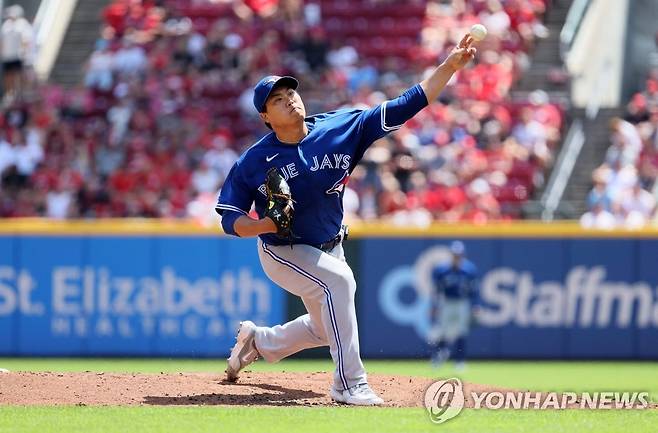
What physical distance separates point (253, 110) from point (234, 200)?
11457 millimetres

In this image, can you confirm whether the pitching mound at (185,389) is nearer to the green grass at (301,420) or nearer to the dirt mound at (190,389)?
the dirt mound at (190,389)

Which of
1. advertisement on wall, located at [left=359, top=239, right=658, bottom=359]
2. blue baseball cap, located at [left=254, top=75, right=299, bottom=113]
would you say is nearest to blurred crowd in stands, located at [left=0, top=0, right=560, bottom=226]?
advertisement on wall, located at [left=359, top=239, right=658, bottom=359]

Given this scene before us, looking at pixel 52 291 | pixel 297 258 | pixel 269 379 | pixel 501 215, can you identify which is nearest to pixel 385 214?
pixel 501 215

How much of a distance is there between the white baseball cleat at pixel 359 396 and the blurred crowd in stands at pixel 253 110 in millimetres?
8926

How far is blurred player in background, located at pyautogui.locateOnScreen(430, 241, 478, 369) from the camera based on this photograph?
16188mm

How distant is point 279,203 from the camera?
8.40 metres

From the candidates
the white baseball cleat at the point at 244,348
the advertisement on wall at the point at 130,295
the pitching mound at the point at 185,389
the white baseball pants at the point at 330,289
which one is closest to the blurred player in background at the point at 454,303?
the advertisement on wall at the point at 130,295

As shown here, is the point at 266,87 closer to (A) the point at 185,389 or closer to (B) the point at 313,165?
(B) the point at 313,165

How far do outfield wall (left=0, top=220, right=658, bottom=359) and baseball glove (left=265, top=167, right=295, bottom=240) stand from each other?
875 cm

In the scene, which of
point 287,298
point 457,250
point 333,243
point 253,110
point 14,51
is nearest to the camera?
point 333,243

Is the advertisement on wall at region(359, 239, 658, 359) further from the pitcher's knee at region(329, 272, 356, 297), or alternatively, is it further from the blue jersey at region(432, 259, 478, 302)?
the pitcher's knee at region(329, 272, 356, 297)

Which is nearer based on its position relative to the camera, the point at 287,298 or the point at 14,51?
the point at 287,298

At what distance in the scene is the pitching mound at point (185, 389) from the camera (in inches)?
355

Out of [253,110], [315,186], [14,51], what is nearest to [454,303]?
[253,110]
